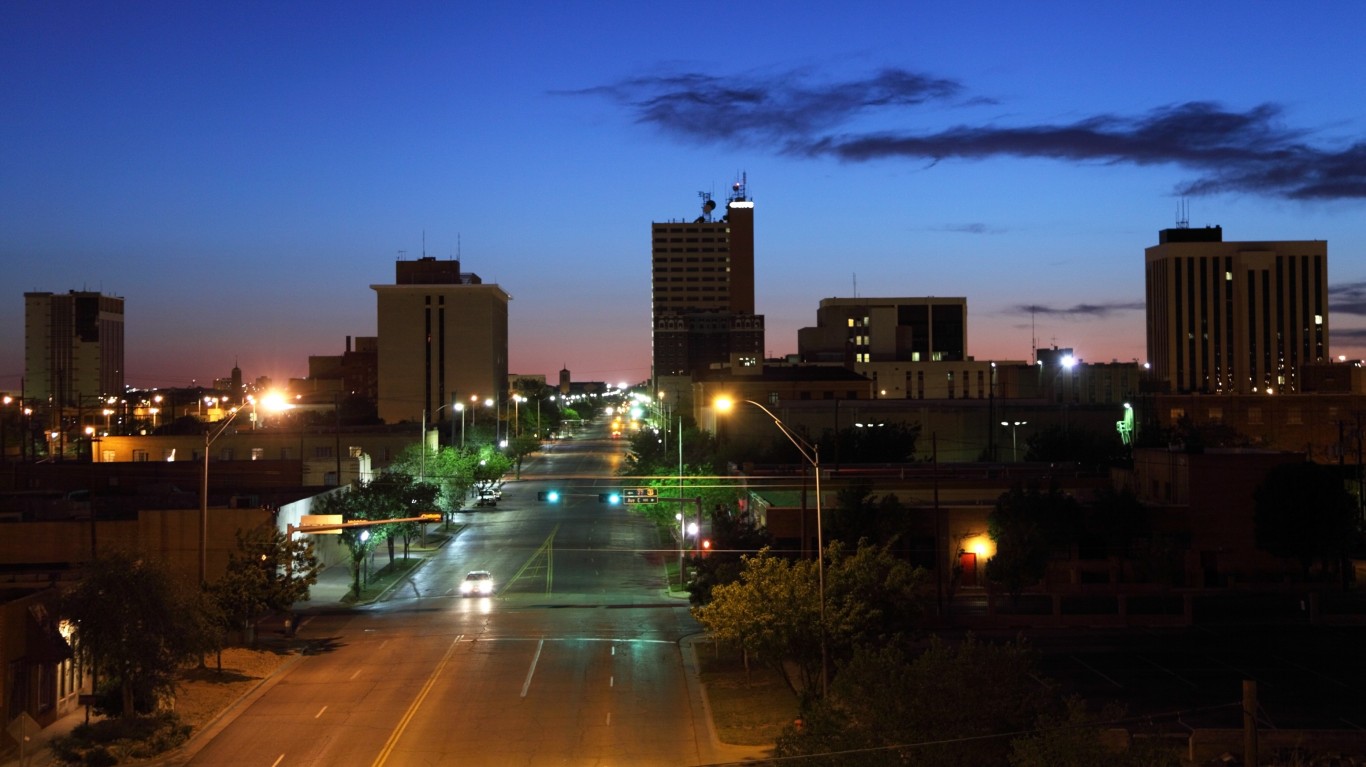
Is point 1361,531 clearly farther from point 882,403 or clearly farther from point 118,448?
point 118,448

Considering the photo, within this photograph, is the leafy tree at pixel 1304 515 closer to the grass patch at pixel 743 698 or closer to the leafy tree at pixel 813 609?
the grass patch at pixel 743 698

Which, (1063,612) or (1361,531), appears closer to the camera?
(1063,612)

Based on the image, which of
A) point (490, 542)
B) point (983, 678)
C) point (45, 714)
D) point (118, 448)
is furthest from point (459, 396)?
point (983, 678)

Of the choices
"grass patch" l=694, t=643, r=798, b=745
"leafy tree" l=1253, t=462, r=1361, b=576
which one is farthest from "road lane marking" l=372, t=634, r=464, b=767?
"leafy tree" l=1253, t=462, r=1361, b=576

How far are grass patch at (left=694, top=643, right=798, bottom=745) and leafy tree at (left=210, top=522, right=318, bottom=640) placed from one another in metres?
13.4

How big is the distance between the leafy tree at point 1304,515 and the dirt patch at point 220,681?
38749mm

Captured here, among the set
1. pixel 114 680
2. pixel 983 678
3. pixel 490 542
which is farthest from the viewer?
pixel 490 542

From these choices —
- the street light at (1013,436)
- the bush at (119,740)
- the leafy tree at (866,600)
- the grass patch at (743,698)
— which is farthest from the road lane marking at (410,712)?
the street light at (1013,436)

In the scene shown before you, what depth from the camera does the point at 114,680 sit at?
30.1 m

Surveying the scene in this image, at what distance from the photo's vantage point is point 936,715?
62.0 feet

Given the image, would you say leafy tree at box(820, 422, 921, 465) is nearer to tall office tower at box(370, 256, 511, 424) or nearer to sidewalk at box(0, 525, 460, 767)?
sidewalk at box(0, 525, 460, 767)

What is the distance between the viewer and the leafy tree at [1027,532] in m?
46.9

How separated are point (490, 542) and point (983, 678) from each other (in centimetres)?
5323

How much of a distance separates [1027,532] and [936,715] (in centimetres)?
3074
